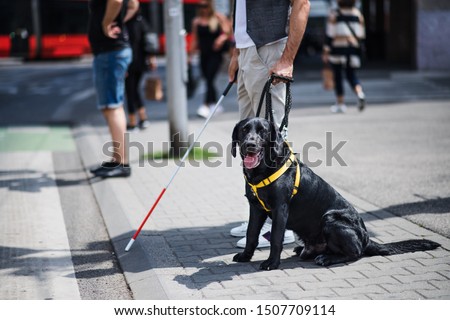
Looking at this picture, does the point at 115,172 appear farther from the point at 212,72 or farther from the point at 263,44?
the point at 212,72

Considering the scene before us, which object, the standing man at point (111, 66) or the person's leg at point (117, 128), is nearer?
the standing man at point (111, 66)

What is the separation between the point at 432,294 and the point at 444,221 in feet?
5.96

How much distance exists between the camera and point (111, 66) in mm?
7984

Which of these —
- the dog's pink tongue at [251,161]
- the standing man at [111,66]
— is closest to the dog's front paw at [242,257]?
the dog's pink tongue at [251,161]

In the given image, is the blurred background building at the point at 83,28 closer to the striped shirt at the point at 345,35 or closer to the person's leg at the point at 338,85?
the person's leg at the point at 338,85

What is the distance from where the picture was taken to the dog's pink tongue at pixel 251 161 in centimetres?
460

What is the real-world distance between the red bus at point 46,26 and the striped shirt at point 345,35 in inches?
768

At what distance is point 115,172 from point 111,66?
3.68ft

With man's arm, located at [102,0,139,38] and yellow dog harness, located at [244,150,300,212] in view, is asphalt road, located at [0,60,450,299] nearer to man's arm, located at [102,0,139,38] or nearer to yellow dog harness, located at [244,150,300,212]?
yellow dog harness, located at [244,150,300,212]

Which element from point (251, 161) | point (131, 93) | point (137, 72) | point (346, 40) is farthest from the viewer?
point (346, 40)

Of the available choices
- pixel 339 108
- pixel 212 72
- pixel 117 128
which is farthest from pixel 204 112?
pixel 117 128

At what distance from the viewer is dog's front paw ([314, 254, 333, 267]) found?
486cm

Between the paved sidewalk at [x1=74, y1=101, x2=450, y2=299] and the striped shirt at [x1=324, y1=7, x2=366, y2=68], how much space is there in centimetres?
142
